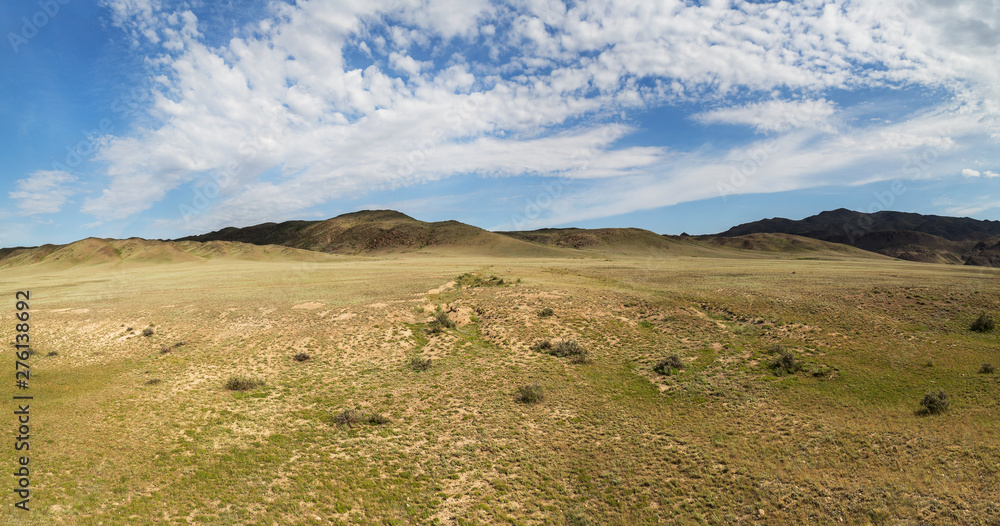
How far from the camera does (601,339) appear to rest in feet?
109

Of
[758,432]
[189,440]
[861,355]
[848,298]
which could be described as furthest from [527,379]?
[848,298]

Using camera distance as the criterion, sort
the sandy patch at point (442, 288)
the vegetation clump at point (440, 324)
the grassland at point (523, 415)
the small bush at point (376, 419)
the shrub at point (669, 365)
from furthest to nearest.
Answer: the sandy patch at point (442, 288) → the vegetation clump at point (440, 324) → the shrub at point (669, 365) → the small bush at point (376, 419) → the grassland at point (523, 415)

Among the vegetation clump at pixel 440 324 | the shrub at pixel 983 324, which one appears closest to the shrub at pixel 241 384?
the vegetation clump at pixel 440 324

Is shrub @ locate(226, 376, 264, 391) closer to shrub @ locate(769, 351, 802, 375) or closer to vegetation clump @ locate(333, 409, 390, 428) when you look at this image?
vegetation clump @ locate(333, 409, 390, 428)

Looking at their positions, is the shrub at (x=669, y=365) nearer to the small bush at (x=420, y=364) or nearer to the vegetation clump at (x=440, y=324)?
the small bush at (x=420, y=364)

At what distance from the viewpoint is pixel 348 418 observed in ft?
66.9

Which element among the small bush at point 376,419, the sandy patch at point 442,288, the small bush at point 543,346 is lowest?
the small bush at point 376,419

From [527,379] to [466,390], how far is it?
4184 mm

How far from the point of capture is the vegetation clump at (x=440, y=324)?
115 ft

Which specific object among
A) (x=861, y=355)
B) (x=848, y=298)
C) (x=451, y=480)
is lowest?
(x=451, y=480)

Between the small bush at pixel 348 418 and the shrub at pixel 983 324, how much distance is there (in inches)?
1610

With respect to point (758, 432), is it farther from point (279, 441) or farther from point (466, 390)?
point (279, 441)

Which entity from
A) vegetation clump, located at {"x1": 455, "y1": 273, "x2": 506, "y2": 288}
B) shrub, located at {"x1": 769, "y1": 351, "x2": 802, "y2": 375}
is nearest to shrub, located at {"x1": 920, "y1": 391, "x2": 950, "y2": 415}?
shrub, located at {"x1": 769, "y1": 351, "x2": 802, "y2": 375}

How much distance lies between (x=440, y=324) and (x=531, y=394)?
15.0m
